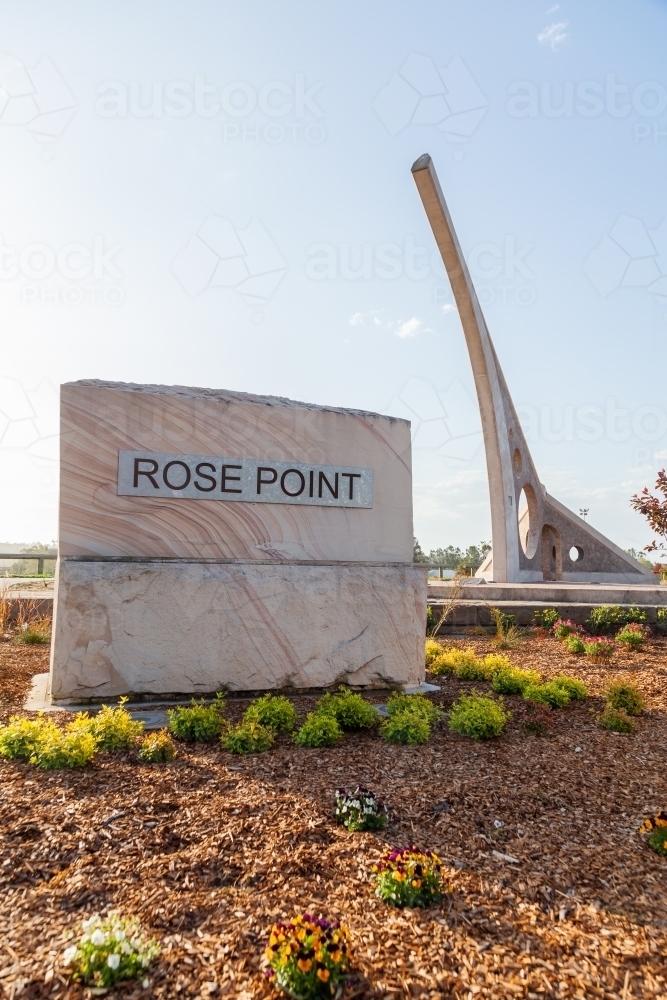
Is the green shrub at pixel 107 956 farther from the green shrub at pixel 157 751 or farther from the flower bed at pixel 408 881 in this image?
the green shrub at pixel 157 751

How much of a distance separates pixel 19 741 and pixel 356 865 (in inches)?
84.1

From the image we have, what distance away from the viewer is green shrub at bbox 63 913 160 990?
191 centimetres

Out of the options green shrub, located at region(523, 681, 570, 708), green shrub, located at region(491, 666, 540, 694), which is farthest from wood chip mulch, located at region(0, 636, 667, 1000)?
green shrub, located at region(491, 666, 540, 694)

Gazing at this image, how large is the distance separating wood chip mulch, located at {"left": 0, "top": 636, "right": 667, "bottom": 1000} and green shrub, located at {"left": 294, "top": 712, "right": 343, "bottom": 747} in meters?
0.09

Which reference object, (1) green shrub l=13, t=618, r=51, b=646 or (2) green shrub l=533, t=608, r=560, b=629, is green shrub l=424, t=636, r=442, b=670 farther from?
(1) green shrub l=13, t=618, r=51, b=646

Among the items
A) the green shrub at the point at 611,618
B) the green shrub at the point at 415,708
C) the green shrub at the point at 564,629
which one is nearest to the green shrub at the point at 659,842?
the green shrub at the point at 415,708

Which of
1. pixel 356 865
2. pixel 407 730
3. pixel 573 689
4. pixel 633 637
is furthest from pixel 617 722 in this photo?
pixel 633 637

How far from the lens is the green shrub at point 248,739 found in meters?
3.94

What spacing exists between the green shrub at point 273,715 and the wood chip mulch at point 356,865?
0.27 meters

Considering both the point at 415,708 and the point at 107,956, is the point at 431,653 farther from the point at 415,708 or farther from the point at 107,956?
the point at 107,956

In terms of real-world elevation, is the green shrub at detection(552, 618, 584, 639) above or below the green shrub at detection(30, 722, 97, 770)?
above

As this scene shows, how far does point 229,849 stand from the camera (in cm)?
272

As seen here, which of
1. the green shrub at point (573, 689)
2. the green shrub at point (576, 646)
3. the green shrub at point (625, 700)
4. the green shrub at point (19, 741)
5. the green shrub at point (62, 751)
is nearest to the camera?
the green shrub at point (62, 751)

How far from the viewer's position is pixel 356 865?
8.57 ft
